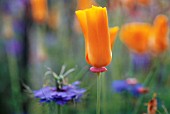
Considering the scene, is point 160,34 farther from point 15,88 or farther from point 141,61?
point 141,61

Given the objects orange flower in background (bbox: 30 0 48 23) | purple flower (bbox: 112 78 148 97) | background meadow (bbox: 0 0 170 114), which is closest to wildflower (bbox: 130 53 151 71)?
background meadow (bbox: 0 0 170 114)

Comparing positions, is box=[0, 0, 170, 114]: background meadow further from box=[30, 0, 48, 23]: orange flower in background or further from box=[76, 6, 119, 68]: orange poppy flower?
box=[76, 6, 119, 68]: orange poppy flower

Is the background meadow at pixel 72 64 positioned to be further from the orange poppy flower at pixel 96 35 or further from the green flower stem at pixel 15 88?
the orange poppy flower at pixel 96 35

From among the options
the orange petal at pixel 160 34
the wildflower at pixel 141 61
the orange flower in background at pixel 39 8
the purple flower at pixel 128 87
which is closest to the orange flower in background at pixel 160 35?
the orange petal at pixel 160 34

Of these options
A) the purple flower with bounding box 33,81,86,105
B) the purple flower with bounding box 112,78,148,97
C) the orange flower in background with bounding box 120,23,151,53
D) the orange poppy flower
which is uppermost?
the orange poppy flower

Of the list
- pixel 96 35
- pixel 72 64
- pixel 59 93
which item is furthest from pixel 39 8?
pixel 96 35

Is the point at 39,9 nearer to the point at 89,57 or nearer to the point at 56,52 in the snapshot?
the point at 56,52
